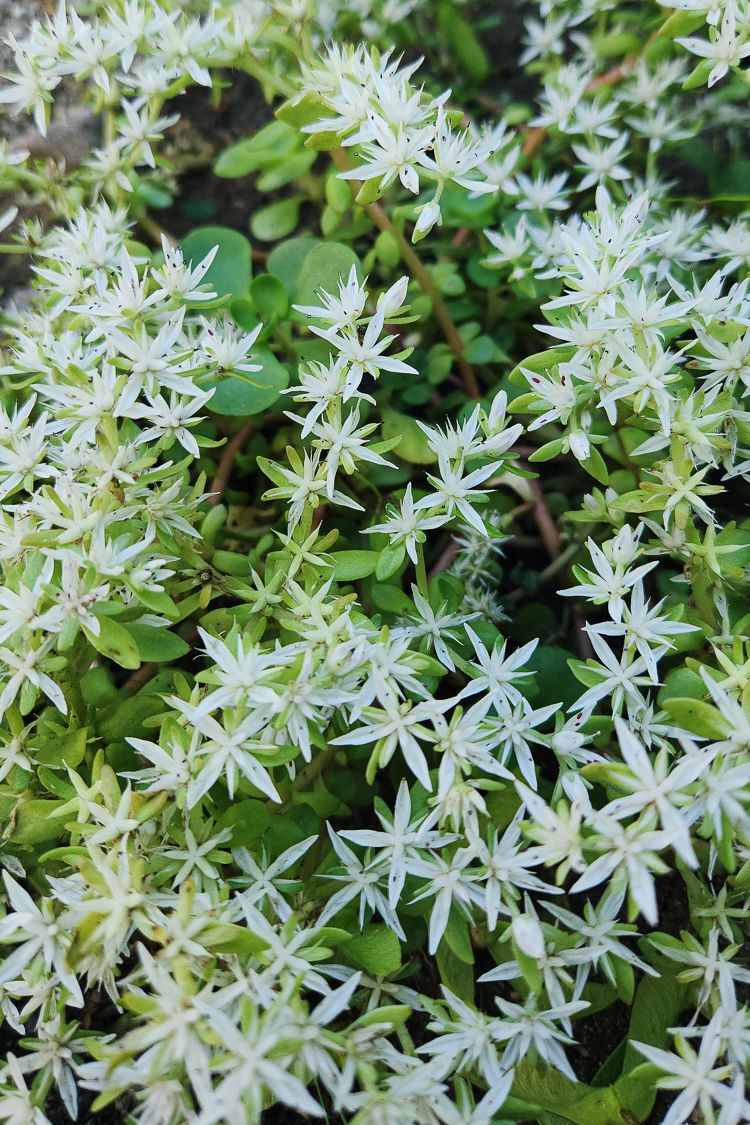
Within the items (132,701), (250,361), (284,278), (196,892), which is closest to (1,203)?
(284,278)

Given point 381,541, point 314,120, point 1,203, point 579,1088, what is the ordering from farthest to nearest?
1. point 1,203
2. point 314,120
3. point 381,541
4. point 579,1088

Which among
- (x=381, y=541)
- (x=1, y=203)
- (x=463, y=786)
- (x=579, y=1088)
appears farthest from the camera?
(x=1, y=203)

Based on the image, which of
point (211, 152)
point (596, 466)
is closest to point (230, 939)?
point (596, 466)

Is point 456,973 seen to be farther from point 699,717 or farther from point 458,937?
point 699,717

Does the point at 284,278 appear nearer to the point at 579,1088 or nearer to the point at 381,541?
the point at 381,541

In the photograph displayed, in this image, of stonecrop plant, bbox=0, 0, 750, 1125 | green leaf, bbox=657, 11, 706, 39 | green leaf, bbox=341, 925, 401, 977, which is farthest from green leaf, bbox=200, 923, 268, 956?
green leaf, bbox=657, 11, 706, 39

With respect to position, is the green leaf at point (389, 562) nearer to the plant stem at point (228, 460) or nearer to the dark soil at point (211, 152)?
the plant stem at point (228, 460)
